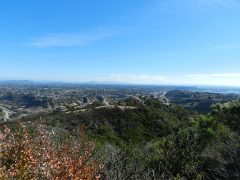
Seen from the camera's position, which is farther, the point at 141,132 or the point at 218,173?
the point at 141,132

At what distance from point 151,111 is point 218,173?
53.5 meters

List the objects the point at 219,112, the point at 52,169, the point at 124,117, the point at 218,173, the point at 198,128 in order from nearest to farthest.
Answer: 1. the point at 52,169
2. the point at 218,173
3. the point at 198,128
4. the point at 219,112
5. the point at 124,117

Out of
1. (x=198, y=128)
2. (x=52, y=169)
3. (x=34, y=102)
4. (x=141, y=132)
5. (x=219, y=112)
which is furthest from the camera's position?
(x=34, y=102)

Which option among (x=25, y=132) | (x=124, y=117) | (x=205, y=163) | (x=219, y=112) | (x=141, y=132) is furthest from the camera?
(x=124, y=117)

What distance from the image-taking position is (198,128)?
3394 cm

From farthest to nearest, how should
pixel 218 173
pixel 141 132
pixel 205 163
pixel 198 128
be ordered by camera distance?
pixel 141 132 → pixel 198 128 → pixel 205 163 → pixel 218 173

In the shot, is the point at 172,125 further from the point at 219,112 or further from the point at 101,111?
the point at 219,112

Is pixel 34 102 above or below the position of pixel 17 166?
below

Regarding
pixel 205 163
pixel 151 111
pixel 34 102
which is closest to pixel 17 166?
pixel 205 163

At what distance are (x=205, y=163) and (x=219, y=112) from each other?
2047 centimetres

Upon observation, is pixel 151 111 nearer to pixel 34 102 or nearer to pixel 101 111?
pixel 101 111

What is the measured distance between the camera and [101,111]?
72.4 metres

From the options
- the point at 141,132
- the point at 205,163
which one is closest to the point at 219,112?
the point at 205,163

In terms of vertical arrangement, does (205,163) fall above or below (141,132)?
above
